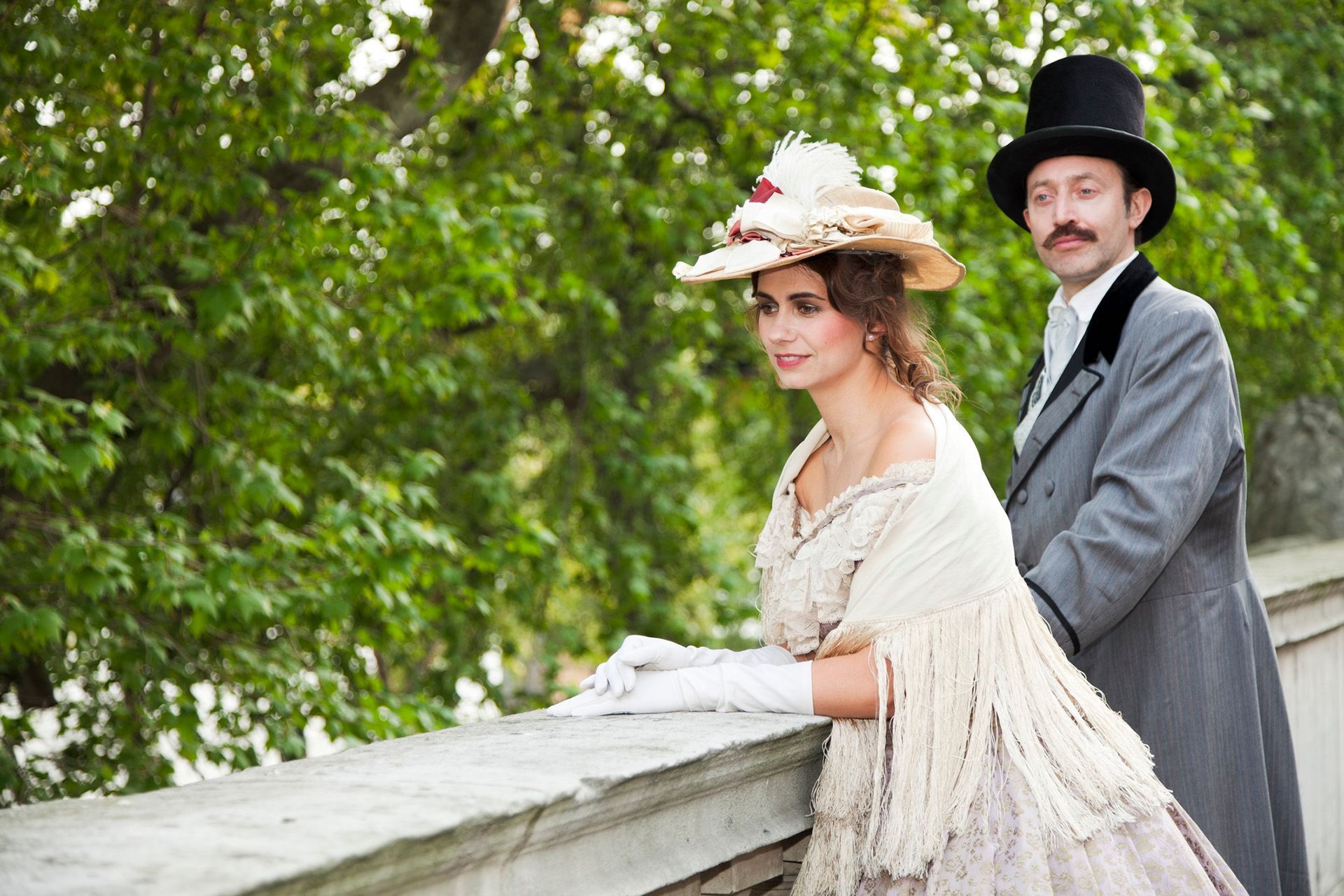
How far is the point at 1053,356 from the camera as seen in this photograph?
2826 mm

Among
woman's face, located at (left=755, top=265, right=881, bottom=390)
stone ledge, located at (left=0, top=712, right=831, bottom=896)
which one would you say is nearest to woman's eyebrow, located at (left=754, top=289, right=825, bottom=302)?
woman's face, located at (left=755, top=265, right=881, bottom=390)

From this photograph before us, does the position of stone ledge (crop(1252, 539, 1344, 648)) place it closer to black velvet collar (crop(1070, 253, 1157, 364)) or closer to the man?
the man

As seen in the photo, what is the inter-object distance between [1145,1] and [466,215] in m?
3.33

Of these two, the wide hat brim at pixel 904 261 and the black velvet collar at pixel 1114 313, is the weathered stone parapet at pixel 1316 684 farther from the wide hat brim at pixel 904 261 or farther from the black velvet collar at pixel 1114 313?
the wide hat brim at pixel 904 261

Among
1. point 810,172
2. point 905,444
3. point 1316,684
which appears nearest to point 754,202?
point 810,172

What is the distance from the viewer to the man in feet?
7.61

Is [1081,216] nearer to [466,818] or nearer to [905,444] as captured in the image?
[905,444]

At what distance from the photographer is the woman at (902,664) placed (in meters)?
1.86

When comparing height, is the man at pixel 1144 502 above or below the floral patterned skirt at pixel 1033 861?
above

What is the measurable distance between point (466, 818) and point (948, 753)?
84 centimetres

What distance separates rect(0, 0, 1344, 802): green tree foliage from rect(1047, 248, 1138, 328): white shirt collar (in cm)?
275

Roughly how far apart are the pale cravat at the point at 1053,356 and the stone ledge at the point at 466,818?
1092 mm

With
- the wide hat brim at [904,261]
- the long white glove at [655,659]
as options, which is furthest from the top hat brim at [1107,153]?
the long white glove at [655,659]

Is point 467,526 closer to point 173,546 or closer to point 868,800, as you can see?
point 173,546
